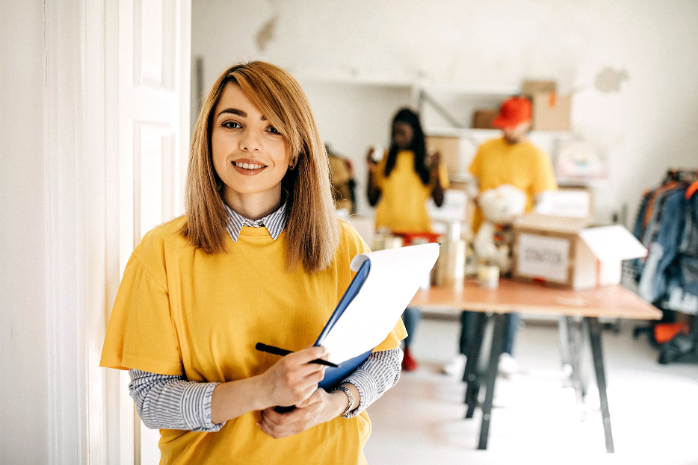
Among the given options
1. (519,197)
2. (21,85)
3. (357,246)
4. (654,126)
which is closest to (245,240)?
(357,246)

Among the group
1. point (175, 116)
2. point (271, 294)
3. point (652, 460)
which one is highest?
point (175, 116)

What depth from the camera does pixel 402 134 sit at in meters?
3.69

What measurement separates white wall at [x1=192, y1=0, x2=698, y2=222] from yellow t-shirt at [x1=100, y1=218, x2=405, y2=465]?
4478 millimetres

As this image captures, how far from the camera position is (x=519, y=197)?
321 cm

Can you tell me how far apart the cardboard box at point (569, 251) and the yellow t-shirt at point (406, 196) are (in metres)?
0.88

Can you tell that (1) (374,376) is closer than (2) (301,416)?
No

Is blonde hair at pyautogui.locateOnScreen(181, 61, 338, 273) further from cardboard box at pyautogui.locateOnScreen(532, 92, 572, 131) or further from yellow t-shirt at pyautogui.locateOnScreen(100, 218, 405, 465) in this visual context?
cardboard box at pyautogui.locateOnScreen(532, 92, 572, 131)

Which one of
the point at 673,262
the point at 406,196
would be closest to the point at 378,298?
the point at 406,196

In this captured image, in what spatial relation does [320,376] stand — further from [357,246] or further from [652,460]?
[652,460]

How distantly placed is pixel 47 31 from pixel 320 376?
817 mm

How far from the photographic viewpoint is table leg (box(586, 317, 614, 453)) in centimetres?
273

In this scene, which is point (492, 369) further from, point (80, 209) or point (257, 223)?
point (80, 209)

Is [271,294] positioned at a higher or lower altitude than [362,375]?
higher

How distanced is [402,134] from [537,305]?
160 cm
